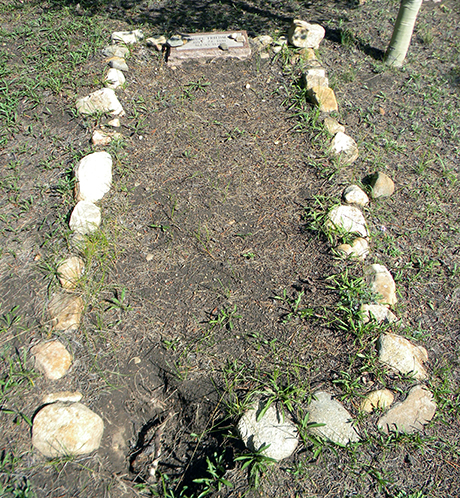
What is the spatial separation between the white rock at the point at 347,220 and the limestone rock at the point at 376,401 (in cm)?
103

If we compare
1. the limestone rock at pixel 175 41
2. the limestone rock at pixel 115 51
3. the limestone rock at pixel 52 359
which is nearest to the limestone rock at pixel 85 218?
the limestone rock at pixel 52 359

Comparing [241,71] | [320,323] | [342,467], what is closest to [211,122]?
[241,71]

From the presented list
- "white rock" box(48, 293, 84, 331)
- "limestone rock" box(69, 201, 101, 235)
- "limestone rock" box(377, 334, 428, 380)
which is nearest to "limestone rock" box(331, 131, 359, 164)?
"limestone rock" box(377, 334, 428, 380)

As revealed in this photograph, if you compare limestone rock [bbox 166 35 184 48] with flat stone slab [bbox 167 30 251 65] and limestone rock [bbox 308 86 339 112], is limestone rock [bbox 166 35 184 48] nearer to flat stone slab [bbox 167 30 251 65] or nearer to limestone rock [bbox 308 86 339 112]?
flat stone slab [bbox 167 30 251 65]

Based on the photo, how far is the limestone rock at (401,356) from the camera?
7.50 feet

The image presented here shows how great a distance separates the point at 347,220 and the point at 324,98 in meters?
1.28

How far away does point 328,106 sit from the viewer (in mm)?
3605

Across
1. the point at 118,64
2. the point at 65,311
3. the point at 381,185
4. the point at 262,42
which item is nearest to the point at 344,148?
the point at 381,185

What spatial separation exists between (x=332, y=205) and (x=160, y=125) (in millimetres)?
1523

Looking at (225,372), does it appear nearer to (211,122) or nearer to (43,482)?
(43,482)

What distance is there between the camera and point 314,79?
3736mm

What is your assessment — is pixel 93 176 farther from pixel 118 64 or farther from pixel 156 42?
pixel 156 42

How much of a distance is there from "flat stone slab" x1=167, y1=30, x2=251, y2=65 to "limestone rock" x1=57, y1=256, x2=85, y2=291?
2.25 m

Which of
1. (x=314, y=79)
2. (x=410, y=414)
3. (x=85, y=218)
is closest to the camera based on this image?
(x=410, y=414)
